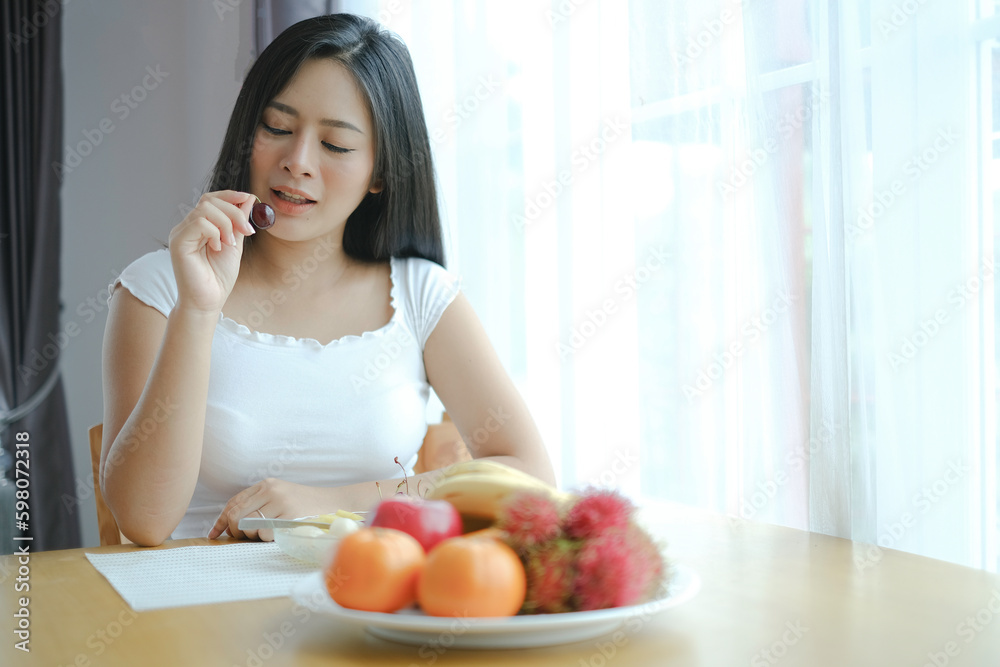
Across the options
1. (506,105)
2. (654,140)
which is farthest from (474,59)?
(654,140)

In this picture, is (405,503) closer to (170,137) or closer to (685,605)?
(685,605)

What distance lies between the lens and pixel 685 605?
2.48ft

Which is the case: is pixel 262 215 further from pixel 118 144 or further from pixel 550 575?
pixel 118 144

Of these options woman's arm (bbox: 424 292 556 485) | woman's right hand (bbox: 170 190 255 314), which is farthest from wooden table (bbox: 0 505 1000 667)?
woman's arm (bbox: 424 292 556 485)

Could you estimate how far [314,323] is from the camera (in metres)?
1.47

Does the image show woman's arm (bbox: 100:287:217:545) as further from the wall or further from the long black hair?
the wall

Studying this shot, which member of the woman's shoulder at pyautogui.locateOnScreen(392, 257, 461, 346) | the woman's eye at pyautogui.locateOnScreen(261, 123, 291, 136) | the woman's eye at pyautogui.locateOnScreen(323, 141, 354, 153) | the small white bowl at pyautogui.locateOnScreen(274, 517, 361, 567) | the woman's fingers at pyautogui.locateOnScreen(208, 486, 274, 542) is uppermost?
the woman's eye at pyautogui.locateOnScreen(261, 123, 291, 136)

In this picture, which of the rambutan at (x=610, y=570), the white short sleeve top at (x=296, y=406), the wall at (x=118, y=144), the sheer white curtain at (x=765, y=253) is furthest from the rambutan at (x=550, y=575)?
the wall at (x=118, y=144)

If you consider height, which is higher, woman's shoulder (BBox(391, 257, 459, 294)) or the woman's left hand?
woman's shoulder (BBox(391, 257, 459, 294))

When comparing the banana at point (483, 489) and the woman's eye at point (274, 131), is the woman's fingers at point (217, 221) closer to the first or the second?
the woman's eye at point (274, 131)

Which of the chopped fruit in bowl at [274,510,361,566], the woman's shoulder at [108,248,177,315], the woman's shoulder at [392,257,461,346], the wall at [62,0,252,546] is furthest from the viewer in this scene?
the wall at [62,0,252,546]

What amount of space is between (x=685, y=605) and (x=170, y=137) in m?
2.84

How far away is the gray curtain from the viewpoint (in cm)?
291

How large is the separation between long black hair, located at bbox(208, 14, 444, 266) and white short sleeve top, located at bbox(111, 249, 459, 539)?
17 centimetres
